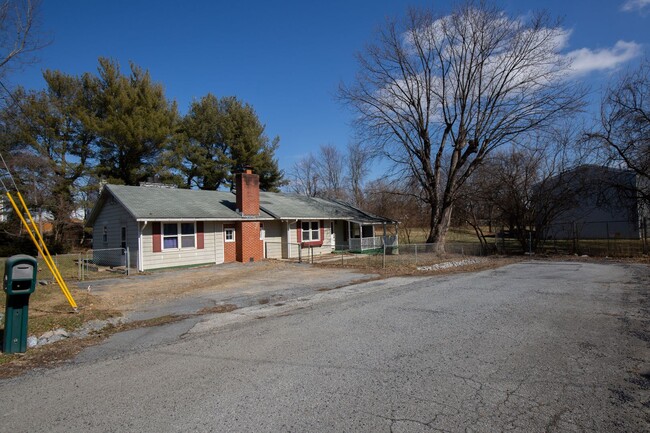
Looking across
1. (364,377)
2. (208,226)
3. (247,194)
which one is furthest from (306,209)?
(364,377)

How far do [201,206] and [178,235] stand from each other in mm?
2757

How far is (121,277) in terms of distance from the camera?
16266 mm

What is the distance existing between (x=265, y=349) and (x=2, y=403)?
3.08m

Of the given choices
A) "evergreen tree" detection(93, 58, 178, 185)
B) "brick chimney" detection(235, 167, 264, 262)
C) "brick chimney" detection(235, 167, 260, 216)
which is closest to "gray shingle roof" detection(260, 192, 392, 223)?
"brick chimney" detection(235, 167, 260, 216)

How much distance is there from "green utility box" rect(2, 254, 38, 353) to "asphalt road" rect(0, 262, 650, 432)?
105 cm

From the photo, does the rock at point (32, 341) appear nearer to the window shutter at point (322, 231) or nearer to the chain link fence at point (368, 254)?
the chain link fence at point (368, 254)

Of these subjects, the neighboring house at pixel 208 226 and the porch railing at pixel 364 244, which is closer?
the neighboring house at pixel 208 226

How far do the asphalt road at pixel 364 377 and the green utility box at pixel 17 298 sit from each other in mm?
1048

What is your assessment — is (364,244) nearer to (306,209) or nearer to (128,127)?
(306,209)

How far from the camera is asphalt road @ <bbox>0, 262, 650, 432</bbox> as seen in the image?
11.9 ft

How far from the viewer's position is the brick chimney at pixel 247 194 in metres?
22.3

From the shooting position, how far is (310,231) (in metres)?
26.4

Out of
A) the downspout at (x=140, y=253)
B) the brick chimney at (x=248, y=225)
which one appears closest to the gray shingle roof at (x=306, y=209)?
the brick chimney at (x=248, y=225)

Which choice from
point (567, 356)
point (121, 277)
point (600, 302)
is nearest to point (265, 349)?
point (567, 356)
